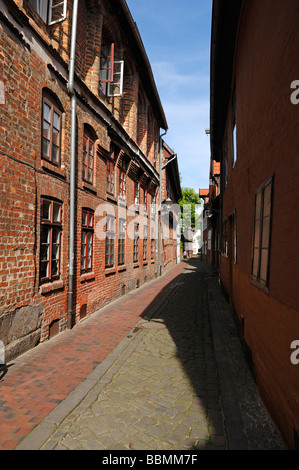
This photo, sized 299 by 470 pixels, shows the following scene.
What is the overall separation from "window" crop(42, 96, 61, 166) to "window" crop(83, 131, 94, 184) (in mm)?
1386

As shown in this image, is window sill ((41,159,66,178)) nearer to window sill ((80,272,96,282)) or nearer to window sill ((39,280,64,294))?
window sill ((39,280,64,294))

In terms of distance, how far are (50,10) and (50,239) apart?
188 inches

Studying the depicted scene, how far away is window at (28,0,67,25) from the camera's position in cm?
639

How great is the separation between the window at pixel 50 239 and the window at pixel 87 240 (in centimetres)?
136

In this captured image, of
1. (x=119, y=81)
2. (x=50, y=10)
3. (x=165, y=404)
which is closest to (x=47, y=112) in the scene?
(x=50, y=10)

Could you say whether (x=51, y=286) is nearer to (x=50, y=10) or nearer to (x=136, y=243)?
(x=50, y=10)

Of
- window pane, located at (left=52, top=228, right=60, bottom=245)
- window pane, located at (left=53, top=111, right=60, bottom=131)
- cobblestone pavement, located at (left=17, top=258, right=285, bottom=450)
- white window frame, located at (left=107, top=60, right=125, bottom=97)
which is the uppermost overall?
white window frame, located at (left=107, top=60, right=125, bottom=97)

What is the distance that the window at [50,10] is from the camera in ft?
21.0

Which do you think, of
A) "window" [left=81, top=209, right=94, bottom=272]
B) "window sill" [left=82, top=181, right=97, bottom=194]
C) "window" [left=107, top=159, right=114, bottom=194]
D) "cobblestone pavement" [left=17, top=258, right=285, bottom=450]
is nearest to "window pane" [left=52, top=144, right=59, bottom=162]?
"window sill" [left=82, top=181, right=97, bottom=194]

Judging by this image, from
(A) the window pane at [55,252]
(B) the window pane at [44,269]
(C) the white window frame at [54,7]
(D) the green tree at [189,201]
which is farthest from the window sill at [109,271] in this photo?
(D) the green tree at [189,201]

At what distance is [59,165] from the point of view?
7.02 m

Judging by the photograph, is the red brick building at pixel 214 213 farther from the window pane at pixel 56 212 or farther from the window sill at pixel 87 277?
the window pane at pixel 56 212

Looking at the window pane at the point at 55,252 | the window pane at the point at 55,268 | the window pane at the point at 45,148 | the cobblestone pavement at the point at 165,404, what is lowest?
the cobblestone pavement at the point at 165,404
